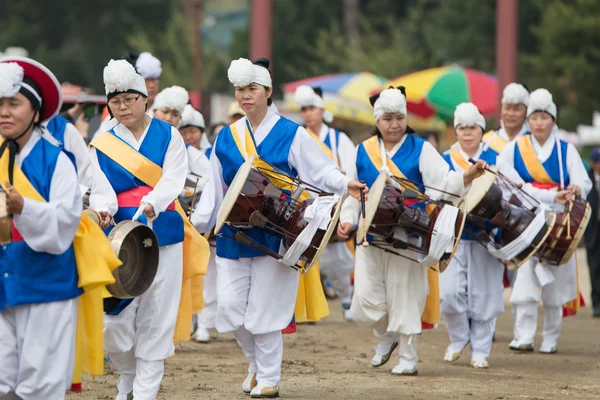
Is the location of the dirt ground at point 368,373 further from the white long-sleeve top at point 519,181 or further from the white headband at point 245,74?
the white headband at point 245,74

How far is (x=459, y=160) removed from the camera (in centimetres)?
939

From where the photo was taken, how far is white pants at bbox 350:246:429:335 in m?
8.55

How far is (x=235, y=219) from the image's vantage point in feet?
23.8

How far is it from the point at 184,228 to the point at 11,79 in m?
2.27

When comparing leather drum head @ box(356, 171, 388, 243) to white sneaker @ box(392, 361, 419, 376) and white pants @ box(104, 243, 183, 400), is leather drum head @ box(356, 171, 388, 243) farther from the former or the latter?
white pants @ box(104, 243, 183, 400)

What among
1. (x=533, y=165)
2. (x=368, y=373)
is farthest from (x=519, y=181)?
(x=368, y=373)

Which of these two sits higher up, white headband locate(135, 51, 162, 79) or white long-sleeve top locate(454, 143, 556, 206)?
white headband locate(135, 51, 162, 79)

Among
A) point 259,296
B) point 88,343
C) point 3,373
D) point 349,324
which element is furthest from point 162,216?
point 349,324

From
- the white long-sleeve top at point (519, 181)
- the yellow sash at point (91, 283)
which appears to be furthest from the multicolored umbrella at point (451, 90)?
the yellow sash at point (91, 283)

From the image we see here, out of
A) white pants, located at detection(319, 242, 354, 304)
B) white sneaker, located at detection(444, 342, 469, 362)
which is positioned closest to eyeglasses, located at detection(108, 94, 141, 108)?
white sneaker, located at detection(444, 342, 469, 362)

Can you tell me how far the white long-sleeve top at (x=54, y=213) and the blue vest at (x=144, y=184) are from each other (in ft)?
4.69

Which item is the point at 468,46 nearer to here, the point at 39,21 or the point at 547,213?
the point at 39,21

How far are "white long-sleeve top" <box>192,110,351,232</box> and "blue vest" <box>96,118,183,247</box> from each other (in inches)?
19.8

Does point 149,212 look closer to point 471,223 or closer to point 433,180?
point 433,180
